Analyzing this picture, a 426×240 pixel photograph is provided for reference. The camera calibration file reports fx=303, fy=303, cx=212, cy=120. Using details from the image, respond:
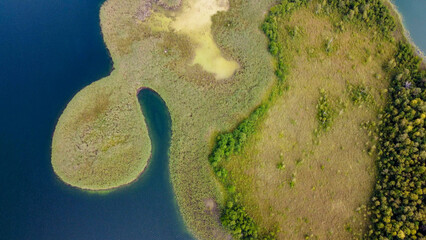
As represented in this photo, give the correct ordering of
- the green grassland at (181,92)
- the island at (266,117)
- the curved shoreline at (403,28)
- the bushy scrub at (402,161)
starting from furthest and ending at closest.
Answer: the curved shoreline at (403,28) → the green grassland at (181,92) → the island at (266,117) → the bushy scrub at (402,161)

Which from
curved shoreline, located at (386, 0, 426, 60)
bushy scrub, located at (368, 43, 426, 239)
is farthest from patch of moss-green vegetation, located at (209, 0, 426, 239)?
curved shoreline, located at (386, 0, 426, 60)

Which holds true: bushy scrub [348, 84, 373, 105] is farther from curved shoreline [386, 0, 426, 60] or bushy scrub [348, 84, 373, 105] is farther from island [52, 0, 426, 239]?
curved shoreline [386, 0, 426, 60]

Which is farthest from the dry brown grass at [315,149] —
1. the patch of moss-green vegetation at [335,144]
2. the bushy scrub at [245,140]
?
the bushy scrub at [245,140]

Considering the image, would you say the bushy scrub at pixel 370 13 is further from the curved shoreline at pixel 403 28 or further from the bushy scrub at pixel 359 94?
the bushy scrub at pixel 359 94

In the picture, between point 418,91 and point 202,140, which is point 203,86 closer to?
point 202,140

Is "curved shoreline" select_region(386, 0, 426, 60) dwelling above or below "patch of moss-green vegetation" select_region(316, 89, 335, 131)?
above

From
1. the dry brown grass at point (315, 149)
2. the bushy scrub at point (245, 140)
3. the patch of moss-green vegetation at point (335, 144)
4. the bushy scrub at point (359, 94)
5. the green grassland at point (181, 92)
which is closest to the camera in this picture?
the bushy scrub at point (245, 140)

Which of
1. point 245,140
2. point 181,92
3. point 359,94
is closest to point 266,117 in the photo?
point 245,140

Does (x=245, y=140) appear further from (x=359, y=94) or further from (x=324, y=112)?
(x=359, y=94)
